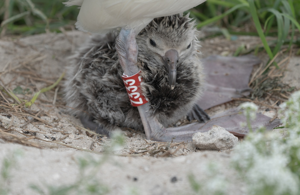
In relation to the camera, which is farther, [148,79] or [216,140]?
[148,79]

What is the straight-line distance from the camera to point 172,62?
2.75 m

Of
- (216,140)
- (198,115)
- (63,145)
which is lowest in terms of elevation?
(198,115)

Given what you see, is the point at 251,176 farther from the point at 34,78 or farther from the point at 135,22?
the point at 34,78

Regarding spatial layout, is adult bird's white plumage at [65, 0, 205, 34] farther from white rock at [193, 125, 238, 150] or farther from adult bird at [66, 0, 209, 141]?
white rock at [193, 125, 238, 150]

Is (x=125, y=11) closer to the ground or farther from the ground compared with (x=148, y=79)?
farther from the ground

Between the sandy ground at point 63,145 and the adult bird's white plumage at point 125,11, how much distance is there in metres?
0.95

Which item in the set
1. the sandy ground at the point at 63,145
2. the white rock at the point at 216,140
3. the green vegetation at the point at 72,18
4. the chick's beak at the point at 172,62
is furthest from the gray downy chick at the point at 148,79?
the green vegetation at the point at 72,18

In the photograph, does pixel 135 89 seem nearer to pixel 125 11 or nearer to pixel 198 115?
pixel 125 11

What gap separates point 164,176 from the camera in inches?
70.2

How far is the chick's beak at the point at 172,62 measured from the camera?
9.03 feet

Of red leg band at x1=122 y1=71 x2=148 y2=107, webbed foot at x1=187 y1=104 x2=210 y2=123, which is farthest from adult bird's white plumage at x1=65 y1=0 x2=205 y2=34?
webbed foot at x1=187 y1=104 x2=210 y2=123

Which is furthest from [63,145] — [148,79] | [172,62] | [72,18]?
[72,18]

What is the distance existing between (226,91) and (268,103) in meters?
0.47

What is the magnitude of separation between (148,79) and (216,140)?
83 centimetres
